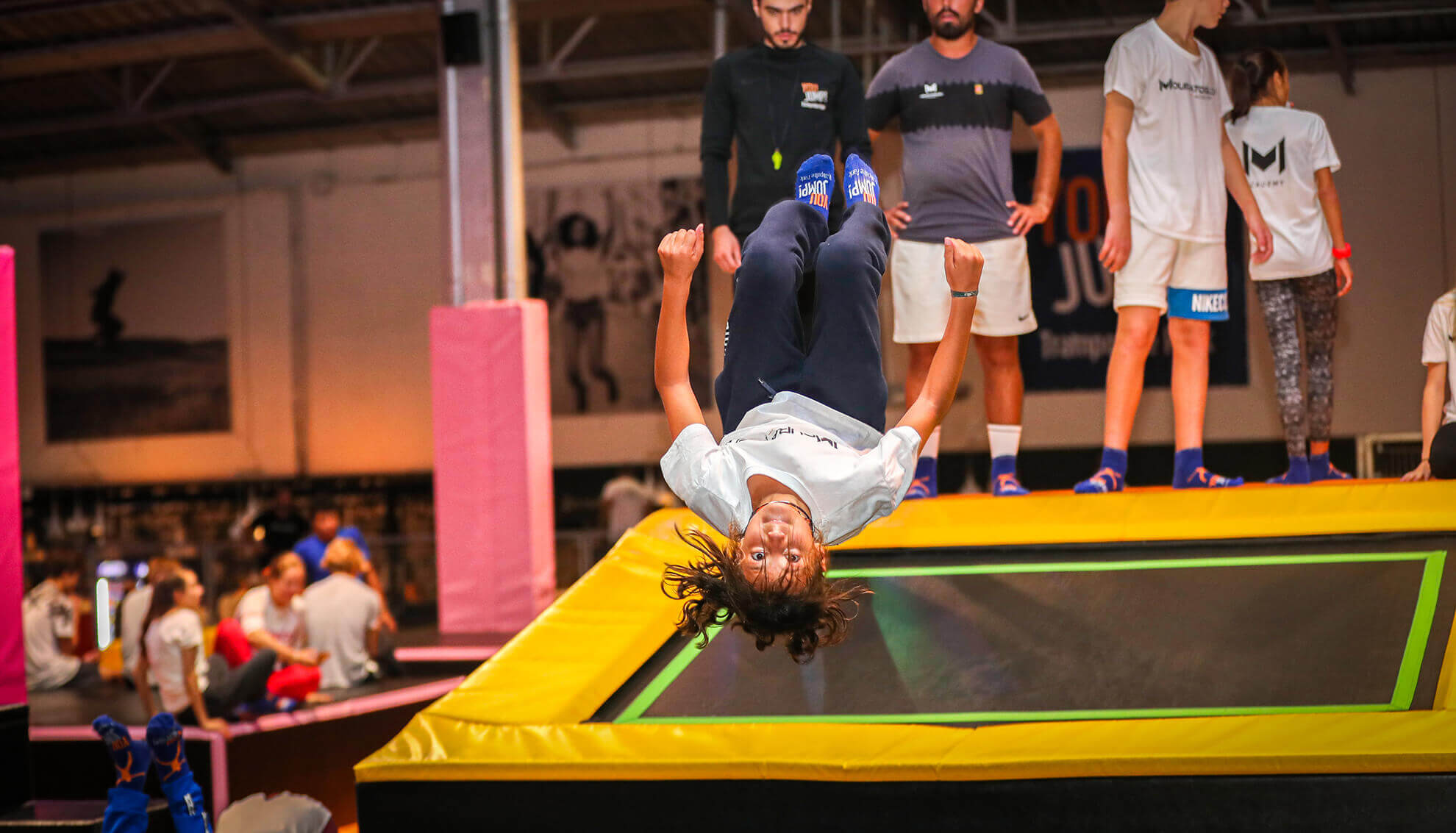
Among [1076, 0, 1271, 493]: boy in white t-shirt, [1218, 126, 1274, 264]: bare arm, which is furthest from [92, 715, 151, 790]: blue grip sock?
[1218, 126, 1274, 264]: bare arm

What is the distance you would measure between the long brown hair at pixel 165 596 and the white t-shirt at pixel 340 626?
56 cm

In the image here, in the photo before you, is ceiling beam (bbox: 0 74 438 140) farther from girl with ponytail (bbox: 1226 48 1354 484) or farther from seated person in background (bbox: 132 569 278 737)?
girl with ponytail (bbox: 1226 48 1354 484)

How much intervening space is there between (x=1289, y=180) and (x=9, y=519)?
4670 millimetres

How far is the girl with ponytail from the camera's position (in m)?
4.50

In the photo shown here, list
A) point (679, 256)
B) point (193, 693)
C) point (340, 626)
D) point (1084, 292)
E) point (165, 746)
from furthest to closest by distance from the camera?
point (1084, 292) → point (340, 626) → point (193, 693) → point (165, 746) → point (679, 256)

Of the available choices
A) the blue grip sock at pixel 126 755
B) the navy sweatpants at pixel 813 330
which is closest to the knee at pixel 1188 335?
the navy sweatpants at pixel 813 330

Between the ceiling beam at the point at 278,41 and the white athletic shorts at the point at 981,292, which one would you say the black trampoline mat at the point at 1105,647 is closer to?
the white athletic shorts at the point at 981,292

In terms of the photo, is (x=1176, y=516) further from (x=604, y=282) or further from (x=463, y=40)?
(x=604, y=282)

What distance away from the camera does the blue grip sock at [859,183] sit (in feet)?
10.9

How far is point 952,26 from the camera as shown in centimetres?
432

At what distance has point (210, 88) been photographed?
12336mm

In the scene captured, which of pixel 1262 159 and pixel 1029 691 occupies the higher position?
pixel 1262 159

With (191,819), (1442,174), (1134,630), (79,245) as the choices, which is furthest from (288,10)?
(1442,174)

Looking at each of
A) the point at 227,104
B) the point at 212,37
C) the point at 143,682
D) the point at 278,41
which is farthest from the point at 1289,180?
the point at 227,104
